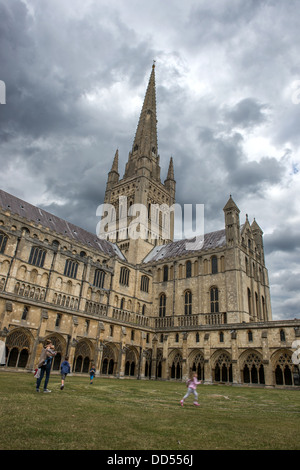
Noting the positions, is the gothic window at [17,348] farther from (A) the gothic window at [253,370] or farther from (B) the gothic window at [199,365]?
(A) the gothic window at [253,370]

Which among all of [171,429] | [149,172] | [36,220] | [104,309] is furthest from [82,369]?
[149,172]

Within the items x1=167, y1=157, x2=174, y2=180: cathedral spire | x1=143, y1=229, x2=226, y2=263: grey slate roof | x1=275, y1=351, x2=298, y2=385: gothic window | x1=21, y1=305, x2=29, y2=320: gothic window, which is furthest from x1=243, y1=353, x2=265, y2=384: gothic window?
x1=167, y1=157, x2=174, y2=180: cathedral spire

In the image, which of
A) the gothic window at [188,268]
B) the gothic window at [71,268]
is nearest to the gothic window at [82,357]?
the gothic window at [71,268]

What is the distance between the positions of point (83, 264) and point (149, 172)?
104 feet

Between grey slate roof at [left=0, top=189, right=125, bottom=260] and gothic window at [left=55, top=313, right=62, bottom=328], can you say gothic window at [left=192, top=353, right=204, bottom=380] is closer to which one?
gothic window at [left=55, top=313, right=62, bottom=328]

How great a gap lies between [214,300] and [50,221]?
27.2m

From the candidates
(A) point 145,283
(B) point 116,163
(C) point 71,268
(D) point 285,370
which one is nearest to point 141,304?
(A) point 145,283

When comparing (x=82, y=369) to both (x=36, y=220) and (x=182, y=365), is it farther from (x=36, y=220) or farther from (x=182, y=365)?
(x=36, y=220)

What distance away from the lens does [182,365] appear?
39188mm

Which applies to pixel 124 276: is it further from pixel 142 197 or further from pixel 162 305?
pixel 142 197

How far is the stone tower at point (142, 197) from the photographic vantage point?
60.1m

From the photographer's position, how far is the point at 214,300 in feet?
141

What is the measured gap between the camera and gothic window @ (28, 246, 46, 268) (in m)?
37.0

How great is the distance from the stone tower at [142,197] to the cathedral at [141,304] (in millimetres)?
780
